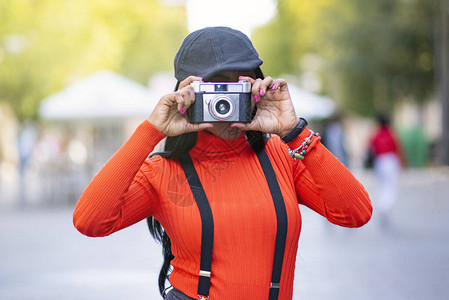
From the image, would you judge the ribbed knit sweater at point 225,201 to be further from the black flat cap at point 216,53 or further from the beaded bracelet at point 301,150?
the black flat cap at point 216,53

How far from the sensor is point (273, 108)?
2324mm

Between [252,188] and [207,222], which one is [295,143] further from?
[207,222]

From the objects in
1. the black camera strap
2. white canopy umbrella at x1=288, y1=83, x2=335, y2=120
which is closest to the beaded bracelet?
the black camera strap

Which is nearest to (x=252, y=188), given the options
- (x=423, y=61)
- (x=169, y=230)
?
(x=169, y=230)

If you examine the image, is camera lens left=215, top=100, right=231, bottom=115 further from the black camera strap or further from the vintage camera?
the black camera strap

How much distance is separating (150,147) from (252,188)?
0.34m

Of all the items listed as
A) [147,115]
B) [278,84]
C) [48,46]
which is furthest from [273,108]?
[48,46]

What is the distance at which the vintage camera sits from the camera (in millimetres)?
2197

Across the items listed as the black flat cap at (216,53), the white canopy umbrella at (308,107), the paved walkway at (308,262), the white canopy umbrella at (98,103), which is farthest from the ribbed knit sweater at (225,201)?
A: the white canopy umbrella at (308,107)

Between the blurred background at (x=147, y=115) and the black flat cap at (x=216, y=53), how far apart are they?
1.00ft

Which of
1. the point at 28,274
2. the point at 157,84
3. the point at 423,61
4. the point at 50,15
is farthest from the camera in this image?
the point at 50,15

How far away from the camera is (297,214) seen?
2.22 meters

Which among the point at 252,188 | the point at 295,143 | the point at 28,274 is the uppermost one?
the point at 295,143

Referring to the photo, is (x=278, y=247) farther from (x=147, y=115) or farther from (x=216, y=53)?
(x=147, y=115)
